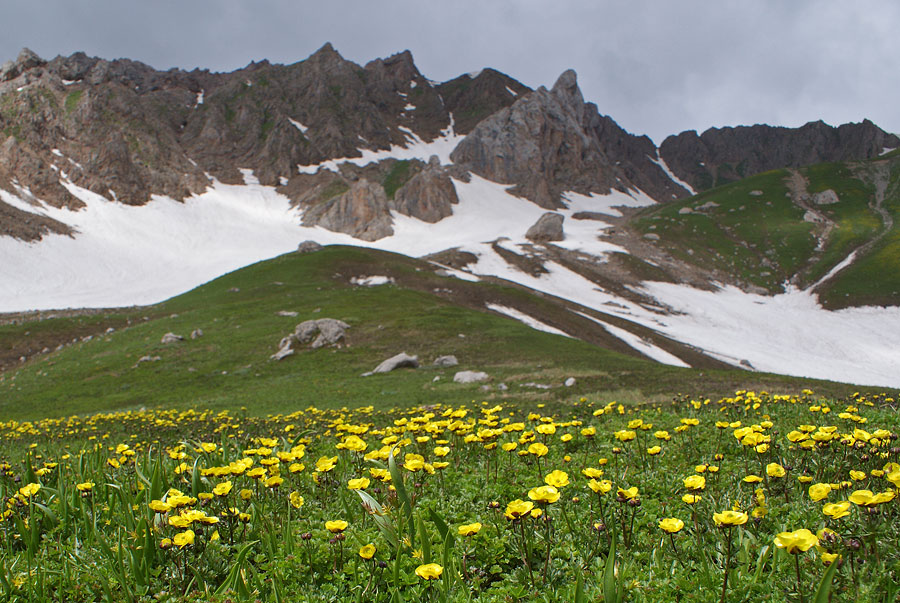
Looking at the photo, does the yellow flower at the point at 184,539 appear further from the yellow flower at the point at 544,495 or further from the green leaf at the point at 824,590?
the green leaf at the point at 824,590

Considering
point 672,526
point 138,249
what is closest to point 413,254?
point 138,249

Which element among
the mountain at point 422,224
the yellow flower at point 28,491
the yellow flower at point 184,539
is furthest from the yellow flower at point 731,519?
the mountain at point 422,224

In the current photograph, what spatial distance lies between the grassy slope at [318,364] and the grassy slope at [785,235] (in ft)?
243

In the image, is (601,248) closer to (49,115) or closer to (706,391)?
(706,391)

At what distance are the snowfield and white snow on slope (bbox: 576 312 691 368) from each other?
0.20 metres

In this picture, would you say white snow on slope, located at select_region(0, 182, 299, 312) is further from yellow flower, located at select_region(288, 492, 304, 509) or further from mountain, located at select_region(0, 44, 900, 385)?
yellow flower, located at select_region(288, 492, 304, 509)

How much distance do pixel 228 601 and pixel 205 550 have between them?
103 cm

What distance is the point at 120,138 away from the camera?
419ft

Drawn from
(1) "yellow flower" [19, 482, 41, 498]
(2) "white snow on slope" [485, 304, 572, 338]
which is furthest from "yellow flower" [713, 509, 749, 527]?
(2) "white snow on slope" [485, 304, 572, 338]

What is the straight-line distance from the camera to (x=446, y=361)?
30.9 m

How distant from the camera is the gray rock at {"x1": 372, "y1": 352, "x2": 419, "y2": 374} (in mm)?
30608

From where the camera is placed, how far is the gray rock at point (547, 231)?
4680 inches

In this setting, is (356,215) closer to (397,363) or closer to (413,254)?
(413,254)

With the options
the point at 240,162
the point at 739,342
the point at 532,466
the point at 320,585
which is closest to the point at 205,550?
the point at 320,585
